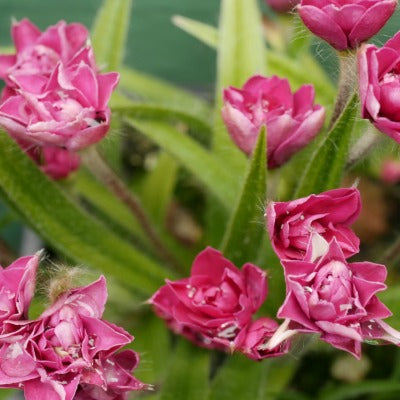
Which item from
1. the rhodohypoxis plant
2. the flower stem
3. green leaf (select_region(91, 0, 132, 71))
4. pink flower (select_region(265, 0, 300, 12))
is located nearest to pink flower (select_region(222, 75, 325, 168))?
the rhodohypoxis plant

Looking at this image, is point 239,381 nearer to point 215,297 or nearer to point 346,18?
point 215,297

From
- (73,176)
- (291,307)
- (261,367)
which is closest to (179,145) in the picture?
(73,176)

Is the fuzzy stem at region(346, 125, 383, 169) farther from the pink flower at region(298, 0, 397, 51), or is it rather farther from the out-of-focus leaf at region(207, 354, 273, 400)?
the out-of-focus leaf at region(207, 354, 273, 400)

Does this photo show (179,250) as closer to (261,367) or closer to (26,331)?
(261,367)

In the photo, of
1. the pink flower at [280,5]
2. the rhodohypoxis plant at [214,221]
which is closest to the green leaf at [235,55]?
the rhodohypoxis plant at [214,221]

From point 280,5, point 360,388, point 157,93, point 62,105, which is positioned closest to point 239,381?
point 360,388
